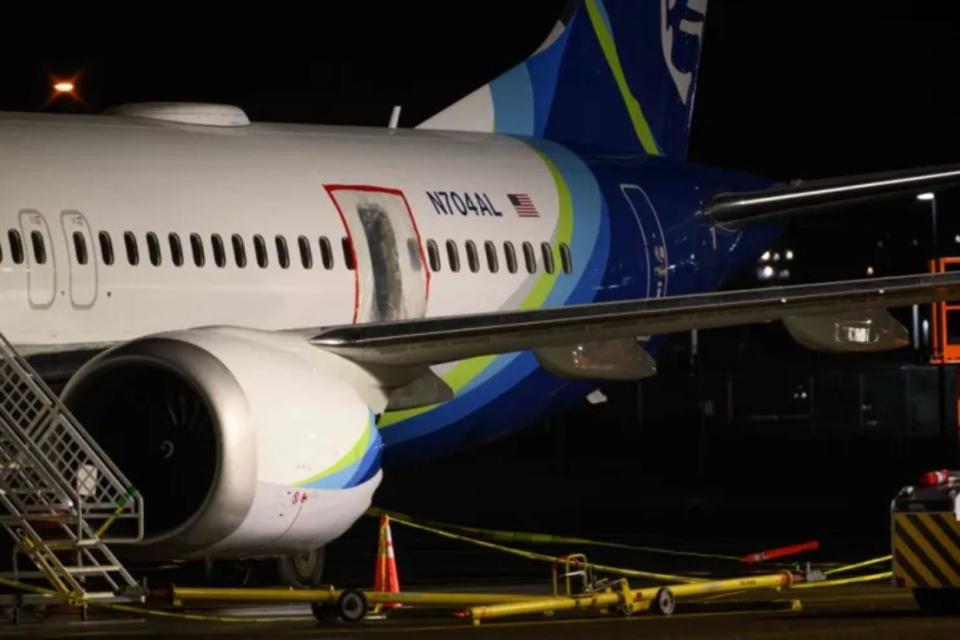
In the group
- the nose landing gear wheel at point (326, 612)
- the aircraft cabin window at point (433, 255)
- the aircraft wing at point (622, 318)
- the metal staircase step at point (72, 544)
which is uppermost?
the aircraft cabin window at point (433, 255)

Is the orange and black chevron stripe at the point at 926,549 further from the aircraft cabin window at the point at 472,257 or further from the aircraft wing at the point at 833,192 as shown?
the aircraft cabin window at the point at 472,257

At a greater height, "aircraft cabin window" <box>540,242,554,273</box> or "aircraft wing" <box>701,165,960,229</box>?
"aircraft wing" <box>701,165,960,229</box>

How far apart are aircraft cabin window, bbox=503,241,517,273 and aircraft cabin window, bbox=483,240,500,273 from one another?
16cm

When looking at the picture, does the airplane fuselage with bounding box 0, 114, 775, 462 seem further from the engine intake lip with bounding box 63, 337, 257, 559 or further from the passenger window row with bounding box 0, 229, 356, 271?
the engine intake lip with bounding box 63, 337, 257, 559

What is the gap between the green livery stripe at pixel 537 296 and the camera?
73.1ft

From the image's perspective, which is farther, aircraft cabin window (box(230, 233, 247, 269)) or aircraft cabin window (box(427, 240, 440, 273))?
aircraft cabin window (box(427, 240, 440, 273))

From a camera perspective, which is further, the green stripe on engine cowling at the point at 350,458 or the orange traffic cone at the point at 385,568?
the orange traffic cone at the point at 385,568

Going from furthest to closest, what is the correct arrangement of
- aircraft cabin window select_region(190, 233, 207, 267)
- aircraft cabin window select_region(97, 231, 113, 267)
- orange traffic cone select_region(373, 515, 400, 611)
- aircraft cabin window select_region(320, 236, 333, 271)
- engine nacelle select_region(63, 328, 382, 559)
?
aircraft cabin window select_region(320, 236, 333, 271) < aircraft cabin window select_region(190, 233, 207, 267) < aircraft cabin window select_region(97, 231, 113, 267) < orange traffic cone select_region(373, 515, 400, 611) < engine nacelle select_region(63, 328, 382, 559)

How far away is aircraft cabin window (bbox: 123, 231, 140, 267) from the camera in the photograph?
63.8 feet

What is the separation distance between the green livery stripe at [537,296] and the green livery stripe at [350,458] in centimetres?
474

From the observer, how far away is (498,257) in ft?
76.4

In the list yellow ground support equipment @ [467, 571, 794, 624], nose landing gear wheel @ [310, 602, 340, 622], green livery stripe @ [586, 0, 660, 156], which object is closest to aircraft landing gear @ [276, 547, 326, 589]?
yellow ground support equipment @ [467, 571, 794, 624]

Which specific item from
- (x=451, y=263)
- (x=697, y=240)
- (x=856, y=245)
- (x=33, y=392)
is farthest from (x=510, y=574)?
(x=856, y=245)

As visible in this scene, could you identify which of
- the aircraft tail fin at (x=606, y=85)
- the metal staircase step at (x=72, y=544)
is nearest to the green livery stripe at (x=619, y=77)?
the aircraft tail fin at (x=606, y=85)
